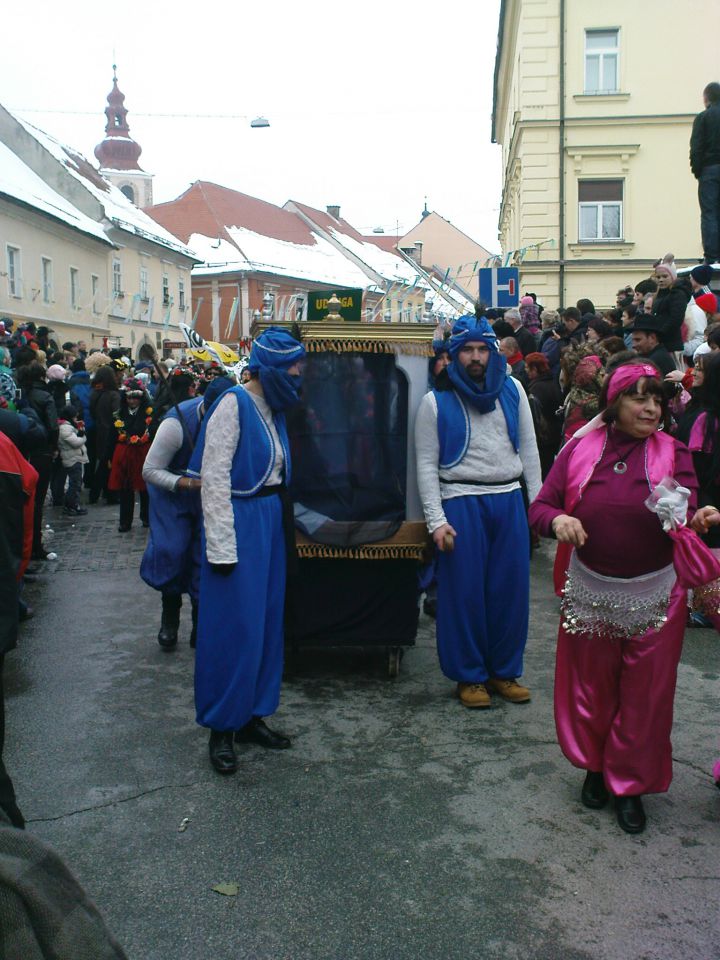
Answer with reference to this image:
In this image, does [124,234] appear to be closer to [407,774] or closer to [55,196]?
[55,196]

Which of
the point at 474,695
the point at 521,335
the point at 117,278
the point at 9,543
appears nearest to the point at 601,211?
the point at 521,335

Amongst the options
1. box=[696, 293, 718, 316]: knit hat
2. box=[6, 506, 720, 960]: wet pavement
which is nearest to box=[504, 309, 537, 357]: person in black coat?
box=[696, 293, 718, 316]: knit hat

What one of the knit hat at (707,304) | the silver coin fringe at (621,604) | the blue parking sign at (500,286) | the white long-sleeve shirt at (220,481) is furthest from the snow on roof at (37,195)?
the silver coin fringe at (621,604)

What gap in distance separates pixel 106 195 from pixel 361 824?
43513mm

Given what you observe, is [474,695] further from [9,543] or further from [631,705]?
[9,543]

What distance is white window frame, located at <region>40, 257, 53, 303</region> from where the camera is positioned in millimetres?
33406

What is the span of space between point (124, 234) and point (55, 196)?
3768 mm

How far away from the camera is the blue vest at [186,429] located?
19.3ft

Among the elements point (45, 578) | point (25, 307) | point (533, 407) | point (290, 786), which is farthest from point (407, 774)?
point (25, 307)

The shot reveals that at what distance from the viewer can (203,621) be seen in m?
4.20

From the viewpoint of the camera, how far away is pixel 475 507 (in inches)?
195

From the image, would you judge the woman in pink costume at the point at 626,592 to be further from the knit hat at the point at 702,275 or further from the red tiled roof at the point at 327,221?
the red tiled roof at the point at 327,221

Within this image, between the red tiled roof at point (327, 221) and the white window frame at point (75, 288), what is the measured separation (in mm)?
30311

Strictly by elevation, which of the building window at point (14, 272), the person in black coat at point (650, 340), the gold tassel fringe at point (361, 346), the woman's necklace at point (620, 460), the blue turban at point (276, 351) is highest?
the building window at point (14, 272)
